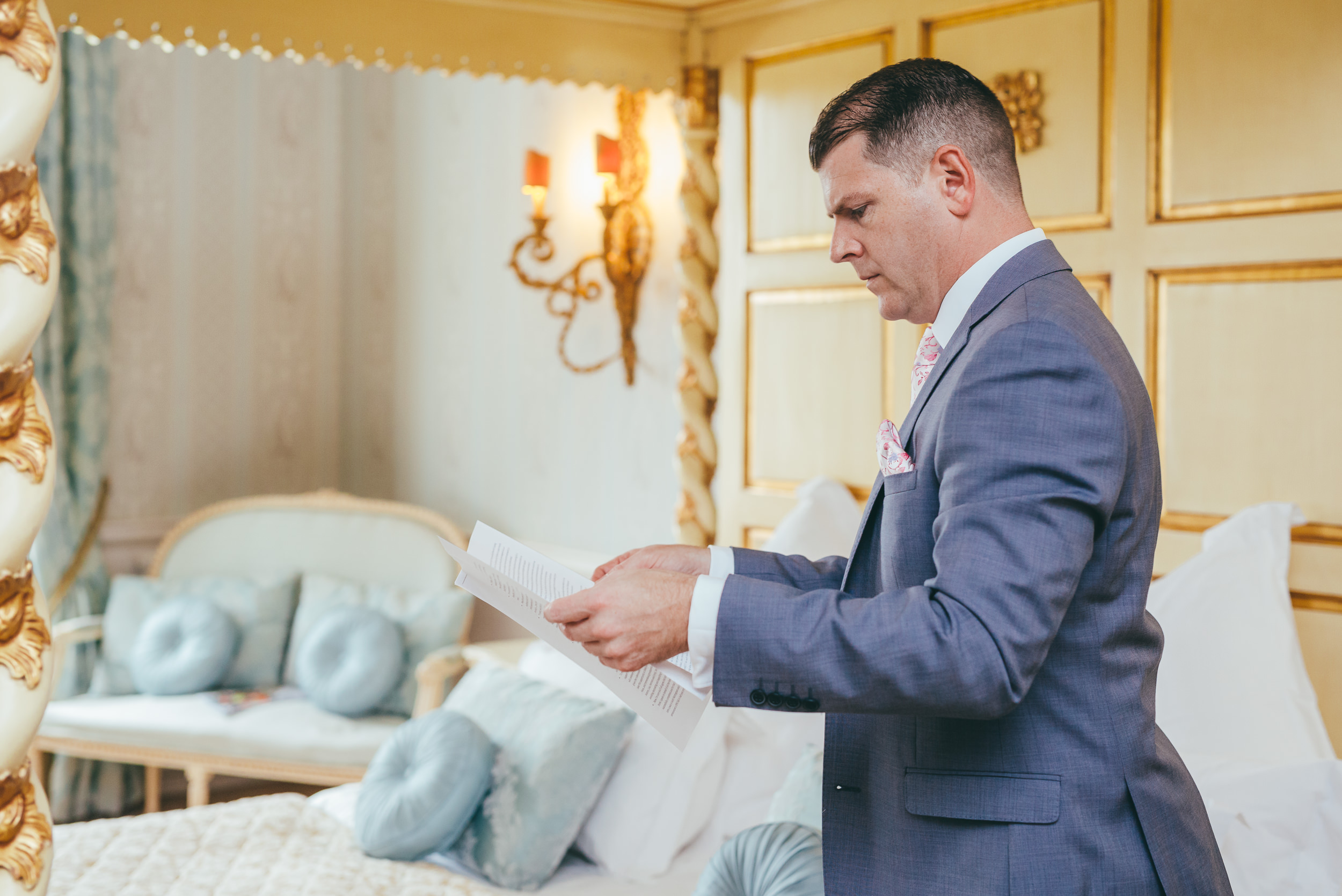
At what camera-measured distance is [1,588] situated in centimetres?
145

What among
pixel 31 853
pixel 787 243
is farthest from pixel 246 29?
pixel 31 853

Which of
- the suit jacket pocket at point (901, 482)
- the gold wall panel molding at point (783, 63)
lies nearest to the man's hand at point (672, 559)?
the suit jacket pocket at point (901, 482)

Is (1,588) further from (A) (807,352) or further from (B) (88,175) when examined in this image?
(B) (88,175)

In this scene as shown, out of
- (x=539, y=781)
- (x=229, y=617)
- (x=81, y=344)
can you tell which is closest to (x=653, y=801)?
(x=539, y=781)

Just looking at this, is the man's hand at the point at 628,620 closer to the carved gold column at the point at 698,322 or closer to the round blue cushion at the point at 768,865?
the round blue cushion at the point at 768,865

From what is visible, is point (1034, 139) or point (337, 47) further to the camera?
point (337, 47)

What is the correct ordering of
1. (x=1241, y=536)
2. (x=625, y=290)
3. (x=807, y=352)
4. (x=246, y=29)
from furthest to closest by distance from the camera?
(x=625, y=290) → (x=807, y=352) → (x=246, y=29) → (x=1241, y=536)

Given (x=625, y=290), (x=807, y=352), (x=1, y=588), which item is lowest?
(x=1, y=588)

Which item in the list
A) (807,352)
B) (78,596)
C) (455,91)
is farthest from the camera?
(455,91)

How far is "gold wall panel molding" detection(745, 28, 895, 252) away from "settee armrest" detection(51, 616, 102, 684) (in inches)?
99.8

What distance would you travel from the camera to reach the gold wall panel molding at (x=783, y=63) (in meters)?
2.80

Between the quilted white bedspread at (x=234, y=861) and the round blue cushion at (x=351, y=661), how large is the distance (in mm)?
1020

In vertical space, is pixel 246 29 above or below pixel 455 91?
below

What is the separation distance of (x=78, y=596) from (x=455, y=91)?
2279 mm
